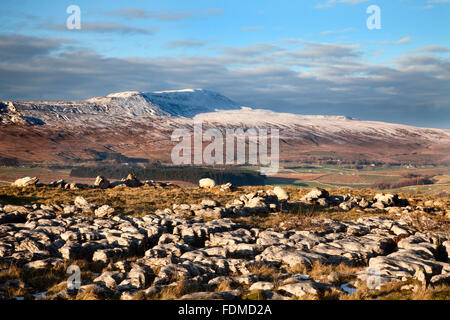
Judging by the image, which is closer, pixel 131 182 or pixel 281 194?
pixel 281 194

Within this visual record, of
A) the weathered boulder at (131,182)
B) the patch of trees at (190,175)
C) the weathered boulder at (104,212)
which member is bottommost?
the patch of trees at (190,175)

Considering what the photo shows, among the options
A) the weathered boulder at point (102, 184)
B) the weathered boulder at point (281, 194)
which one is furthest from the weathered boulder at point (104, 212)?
the weathered boulder at point (281, 194)

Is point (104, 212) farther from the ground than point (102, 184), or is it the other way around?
point (102, 184)

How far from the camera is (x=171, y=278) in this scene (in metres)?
13.7

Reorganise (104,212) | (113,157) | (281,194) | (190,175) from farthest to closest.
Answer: (113,157) < (190,175) < (281,194) < (104,212)

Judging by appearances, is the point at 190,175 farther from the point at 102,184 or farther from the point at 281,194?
the point at 281,194

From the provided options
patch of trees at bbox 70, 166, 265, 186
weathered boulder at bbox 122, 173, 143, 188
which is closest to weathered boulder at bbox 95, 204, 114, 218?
weathered boulder at bbox 122, 173, 143, 188

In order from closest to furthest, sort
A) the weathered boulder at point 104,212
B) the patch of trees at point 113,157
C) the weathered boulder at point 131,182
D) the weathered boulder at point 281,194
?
the weathered boulder at point 104,212
the weathered boulder at point 281,194
the weathered boulder at point 131,182
the patch of trees at point 113,157

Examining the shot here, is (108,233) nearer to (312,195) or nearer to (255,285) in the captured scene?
(255,285)

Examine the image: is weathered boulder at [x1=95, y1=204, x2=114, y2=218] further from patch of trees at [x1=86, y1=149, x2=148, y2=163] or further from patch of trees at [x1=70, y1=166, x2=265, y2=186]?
patch of trees at [x1=86, y1=149, x2=148, y2=163]

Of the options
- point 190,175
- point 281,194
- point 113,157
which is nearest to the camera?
point 281,194

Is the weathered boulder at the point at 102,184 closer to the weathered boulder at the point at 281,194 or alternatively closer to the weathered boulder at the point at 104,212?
the weathered boulder at the point at 104,212

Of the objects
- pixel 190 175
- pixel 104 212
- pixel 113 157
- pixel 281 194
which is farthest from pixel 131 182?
pixel 113 157
